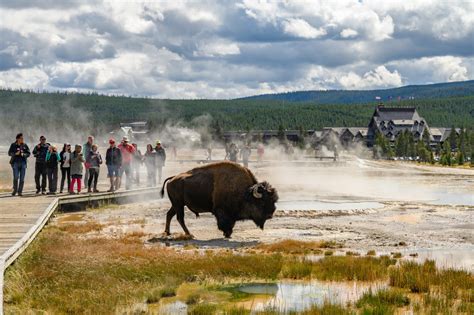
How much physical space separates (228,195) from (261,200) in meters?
0.71

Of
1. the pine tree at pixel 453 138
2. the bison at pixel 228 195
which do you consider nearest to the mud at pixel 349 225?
the bison at pixel 228 195

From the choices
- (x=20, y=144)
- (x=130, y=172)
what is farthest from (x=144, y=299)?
(x=130, y=172)

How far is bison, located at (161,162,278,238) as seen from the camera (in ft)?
50.7

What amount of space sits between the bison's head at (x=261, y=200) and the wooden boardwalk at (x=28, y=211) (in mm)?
4338

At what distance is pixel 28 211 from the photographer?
17.8 metres

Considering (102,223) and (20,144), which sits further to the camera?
(20,144)

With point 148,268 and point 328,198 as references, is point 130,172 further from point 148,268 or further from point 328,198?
point 148,268

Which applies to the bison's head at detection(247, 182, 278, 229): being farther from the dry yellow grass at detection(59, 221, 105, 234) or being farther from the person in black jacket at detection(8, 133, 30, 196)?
the person in black jacket at detection(8, 133, 30, 196)

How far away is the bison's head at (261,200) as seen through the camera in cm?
1524

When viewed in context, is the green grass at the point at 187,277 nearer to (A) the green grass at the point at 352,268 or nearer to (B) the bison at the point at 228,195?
(A) the green grass at the point at 352,268

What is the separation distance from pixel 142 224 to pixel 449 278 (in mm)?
9403

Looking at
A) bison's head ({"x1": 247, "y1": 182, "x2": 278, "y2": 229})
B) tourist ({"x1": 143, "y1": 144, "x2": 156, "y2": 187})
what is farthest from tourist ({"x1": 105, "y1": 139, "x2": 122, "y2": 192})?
bison's head ({"x1": 247, "y1": 182, "x2": 278, "y2": 229})

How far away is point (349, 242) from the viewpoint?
49.6 ft

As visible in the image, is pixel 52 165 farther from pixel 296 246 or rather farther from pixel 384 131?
pixel 384 131
